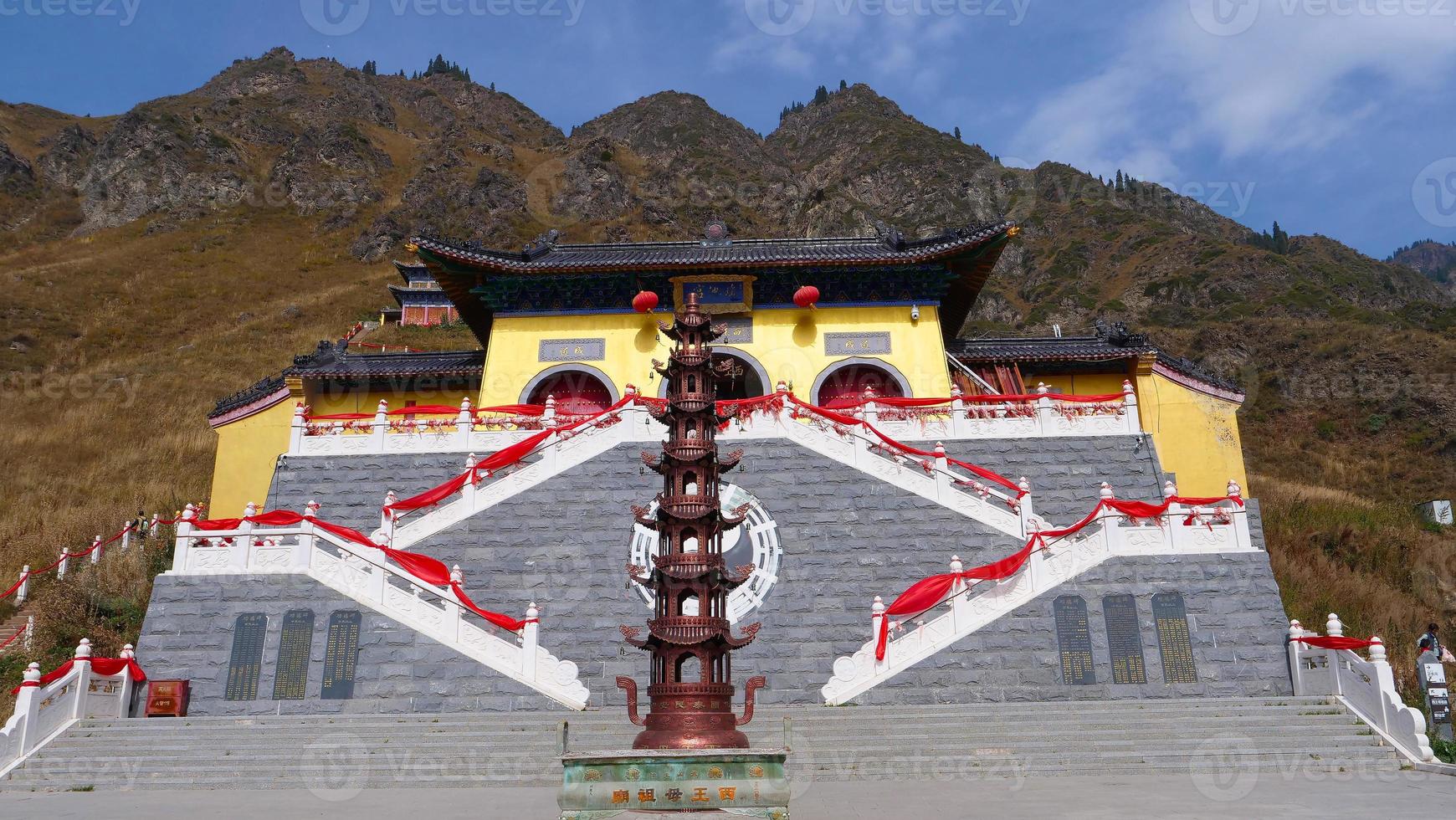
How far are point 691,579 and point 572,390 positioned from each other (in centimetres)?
1448

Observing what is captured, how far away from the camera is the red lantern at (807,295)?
20594mm

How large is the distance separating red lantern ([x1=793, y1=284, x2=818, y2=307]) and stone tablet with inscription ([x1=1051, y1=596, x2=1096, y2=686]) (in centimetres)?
955

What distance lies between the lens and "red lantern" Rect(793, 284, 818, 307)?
811 inches

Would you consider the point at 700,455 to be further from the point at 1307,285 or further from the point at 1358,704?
the point at 1307,285

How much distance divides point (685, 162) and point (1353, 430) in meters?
63.8

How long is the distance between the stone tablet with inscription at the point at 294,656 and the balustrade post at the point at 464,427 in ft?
14.2

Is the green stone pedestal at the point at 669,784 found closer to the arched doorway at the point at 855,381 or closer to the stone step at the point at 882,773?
the stone step at the point at 882,773

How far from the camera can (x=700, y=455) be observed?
7691 millimetres

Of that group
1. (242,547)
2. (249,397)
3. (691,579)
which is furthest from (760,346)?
(691,579)

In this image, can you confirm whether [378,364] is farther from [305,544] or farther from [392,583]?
[392,583]

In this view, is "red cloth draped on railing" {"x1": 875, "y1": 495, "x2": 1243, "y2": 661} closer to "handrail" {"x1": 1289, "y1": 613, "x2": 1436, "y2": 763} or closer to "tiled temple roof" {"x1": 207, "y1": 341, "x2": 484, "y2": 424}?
"handrail" {"x1": 1289, "y1": 613, "x2": 1436, "y2": 763}

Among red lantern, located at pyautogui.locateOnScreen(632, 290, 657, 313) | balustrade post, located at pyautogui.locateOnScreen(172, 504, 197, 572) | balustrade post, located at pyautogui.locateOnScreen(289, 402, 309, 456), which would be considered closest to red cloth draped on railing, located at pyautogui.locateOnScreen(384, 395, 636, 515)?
balustrade post, located at pyautogui.locateOnScreen(289, 402, 309, 456)

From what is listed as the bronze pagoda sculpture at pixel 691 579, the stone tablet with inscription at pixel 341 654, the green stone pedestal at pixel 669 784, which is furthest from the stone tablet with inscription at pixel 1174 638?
the stone tablet with inscription at pixel 341 654

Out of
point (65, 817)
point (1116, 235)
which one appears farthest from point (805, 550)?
point (1116, 235)
